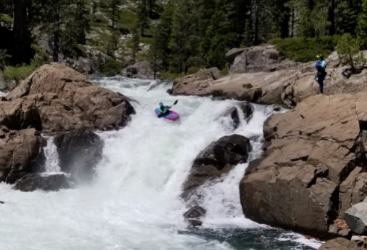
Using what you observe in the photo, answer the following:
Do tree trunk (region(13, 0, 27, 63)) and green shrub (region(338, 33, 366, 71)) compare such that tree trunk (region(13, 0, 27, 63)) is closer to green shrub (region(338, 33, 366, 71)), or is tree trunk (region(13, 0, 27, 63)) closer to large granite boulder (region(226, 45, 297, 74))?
large granite boulder (region(226, 45, 297, 74))

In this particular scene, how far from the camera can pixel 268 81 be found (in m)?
24.4

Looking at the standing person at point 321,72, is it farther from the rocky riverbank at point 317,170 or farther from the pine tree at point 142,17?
the pine tree at point 142,17

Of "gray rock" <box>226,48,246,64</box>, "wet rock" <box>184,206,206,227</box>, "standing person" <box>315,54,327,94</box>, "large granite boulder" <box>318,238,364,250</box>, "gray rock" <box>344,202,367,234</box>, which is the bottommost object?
"wet rock" <box>184,206,206,227</box>

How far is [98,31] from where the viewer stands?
3506 inches

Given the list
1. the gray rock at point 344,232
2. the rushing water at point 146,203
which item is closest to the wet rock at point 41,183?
the rushing water at point 146,203

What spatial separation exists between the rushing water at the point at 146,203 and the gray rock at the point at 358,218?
4.28 feet

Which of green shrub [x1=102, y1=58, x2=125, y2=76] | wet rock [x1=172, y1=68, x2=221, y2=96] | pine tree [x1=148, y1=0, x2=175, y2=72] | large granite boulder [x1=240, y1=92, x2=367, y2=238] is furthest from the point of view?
green shrub [x1=102, y1=58, x2=125, y2=76]

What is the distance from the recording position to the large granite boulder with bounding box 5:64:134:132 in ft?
65.2

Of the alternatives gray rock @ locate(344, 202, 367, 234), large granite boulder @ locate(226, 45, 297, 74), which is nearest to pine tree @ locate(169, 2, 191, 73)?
large granite boulder @ locate(226, 45, 297, 74)

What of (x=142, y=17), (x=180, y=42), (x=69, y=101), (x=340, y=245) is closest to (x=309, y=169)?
(x=340, y=245)

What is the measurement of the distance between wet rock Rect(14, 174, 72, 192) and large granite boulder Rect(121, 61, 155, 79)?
43.2 m

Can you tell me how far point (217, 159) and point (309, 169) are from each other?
14.2ft

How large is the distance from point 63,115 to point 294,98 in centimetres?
1270

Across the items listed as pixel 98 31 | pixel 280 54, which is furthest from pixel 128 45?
pixel 280 54
